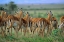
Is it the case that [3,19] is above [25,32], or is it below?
above

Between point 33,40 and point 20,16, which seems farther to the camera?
point 20,16

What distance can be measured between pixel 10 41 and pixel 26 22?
3.85 m

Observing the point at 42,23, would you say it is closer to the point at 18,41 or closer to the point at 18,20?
the point at 18,20

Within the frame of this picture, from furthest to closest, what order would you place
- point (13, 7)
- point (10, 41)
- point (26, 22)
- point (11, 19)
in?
1. point (13, 7)
2. point (26, 22)
3. point (11, 19)
4. point (10, 41)

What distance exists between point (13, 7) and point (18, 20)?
28002 millimetres

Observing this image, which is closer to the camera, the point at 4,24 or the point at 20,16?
the point at 4,24

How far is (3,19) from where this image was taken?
1349 centimetres

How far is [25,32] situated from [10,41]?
126 inches

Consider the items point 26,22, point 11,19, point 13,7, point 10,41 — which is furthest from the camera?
point 13,7

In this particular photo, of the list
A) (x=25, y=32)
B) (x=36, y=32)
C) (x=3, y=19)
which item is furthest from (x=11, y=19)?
(x=36, y=32)

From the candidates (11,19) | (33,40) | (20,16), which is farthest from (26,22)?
(33,40)

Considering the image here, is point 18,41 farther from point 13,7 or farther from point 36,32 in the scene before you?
point 13,7

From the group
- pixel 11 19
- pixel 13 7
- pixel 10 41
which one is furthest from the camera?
pixel 13 7

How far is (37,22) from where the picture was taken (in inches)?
551
